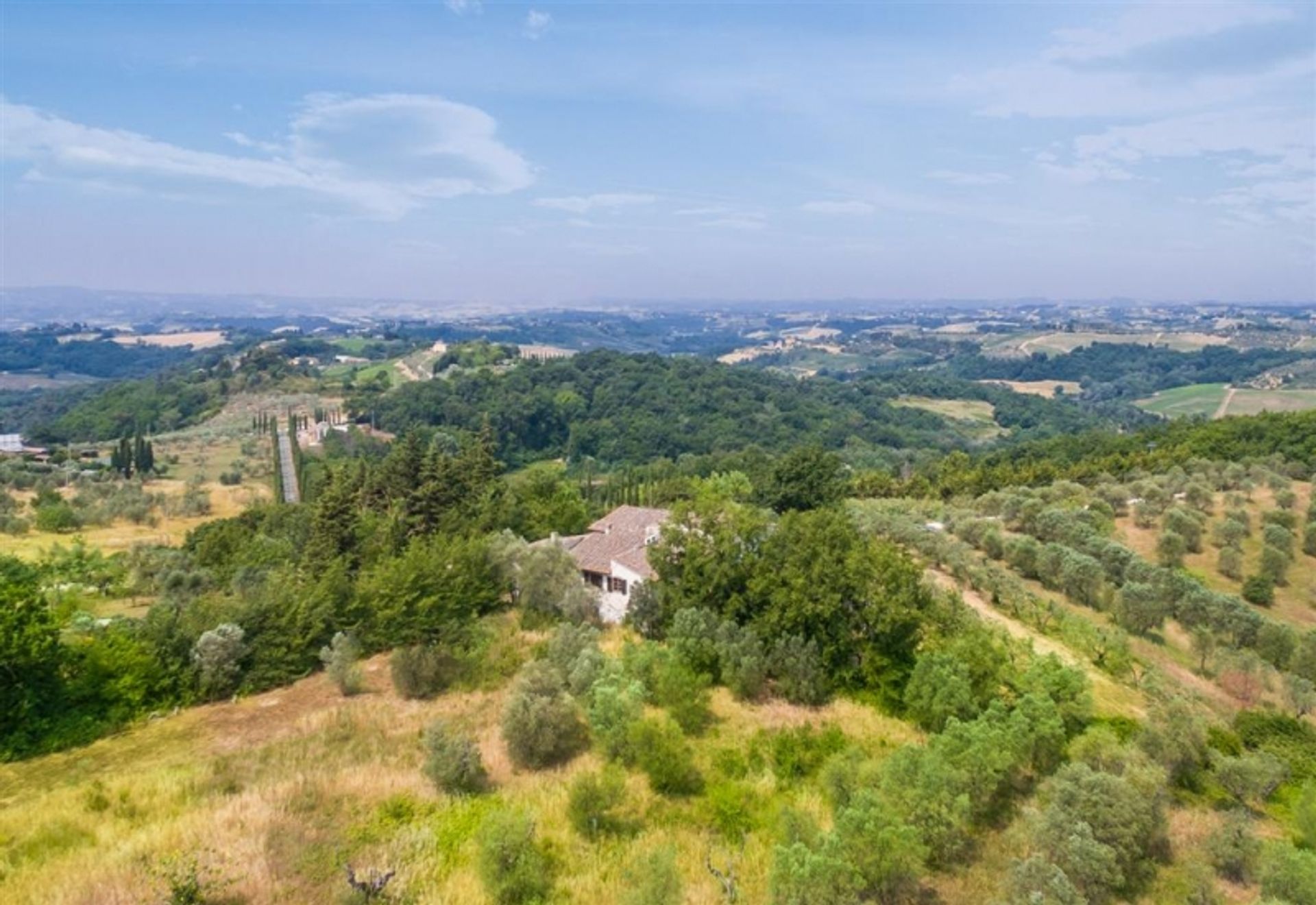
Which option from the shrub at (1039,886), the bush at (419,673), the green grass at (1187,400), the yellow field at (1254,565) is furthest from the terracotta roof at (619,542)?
the green grass at (1187,400)

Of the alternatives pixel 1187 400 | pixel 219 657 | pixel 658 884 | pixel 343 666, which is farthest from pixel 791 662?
pixel 1187 400

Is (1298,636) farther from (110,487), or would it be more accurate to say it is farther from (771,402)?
(771,402)

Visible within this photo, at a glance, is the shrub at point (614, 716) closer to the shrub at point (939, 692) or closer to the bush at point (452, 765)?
the bush at point (452, 765)

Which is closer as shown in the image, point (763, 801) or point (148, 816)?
point (148, 816)

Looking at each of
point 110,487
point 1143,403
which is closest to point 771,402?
point 1143,403

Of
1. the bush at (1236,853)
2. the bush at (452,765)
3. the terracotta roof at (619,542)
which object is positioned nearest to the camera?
the bush at (1236,853)

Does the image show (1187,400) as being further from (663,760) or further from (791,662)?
(663,760)
